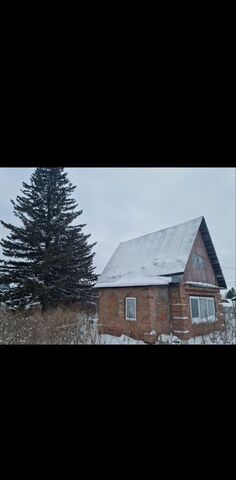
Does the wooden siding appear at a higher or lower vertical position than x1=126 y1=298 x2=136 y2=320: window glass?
higher

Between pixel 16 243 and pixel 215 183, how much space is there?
4082mm

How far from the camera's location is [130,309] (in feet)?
18.0

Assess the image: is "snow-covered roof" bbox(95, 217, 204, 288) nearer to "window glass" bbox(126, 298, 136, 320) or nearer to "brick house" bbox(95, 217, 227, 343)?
"brick house" bbox(95, 217, 227, 343)

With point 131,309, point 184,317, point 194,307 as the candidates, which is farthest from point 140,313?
point 194,307

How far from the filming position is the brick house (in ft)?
16.6

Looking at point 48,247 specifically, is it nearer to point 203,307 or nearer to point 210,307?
point 203,307

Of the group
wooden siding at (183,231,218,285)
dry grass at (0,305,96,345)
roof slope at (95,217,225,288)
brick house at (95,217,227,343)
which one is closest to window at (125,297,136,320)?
brick house at (95,217,227,343)

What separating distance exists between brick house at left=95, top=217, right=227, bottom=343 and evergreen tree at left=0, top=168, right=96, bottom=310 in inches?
32.9
